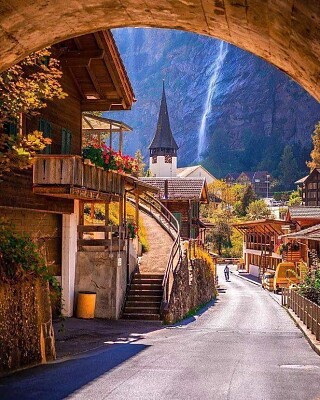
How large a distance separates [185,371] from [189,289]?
1845cm

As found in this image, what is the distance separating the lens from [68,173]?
19.9 metres

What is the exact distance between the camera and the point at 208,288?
128ft

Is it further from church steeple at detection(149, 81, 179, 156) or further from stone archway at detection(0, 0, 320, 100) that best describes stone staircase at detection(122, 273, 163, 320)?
church steeple at detection(149, 81, 179, 156)

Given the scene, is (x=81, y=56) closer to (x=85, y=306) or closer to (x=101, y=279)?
(x=101, y=279)

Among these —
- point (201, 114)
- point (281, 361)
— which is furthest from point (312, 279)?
point (201, 114)

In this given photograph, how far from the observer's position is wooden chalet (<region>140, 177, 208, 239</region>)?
55203 millimetres

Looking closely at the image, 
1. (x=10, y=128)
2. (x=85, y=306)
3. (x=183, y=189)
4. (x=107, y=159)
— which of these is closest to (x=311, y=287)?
(x=85, y=306)

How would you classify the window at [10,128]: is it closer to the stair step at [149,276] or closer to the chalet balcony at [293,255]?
the stair step at [149,276]

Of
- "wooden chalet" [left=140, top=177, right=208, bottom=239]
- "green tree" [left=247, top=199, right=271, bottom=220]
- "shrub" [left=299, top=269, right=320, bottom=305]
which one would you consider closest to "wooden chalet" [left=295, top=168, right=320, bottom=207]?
"green tree" [left=247, top=199, right=271, bottom=220]

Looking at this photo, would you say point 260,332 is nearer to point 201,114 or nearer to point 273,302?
point 273,302

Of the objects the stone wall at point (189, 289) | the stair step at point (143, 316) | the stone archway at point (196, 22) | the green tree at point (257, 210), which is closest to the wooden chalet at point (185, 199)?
the stone wall at point (189, 289)

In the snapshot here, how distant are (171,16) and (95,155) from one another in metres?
16.0

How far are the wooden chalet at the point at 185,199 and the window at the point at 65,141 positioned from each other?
30136mm

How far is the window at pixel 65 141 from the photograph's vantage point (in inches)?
912
